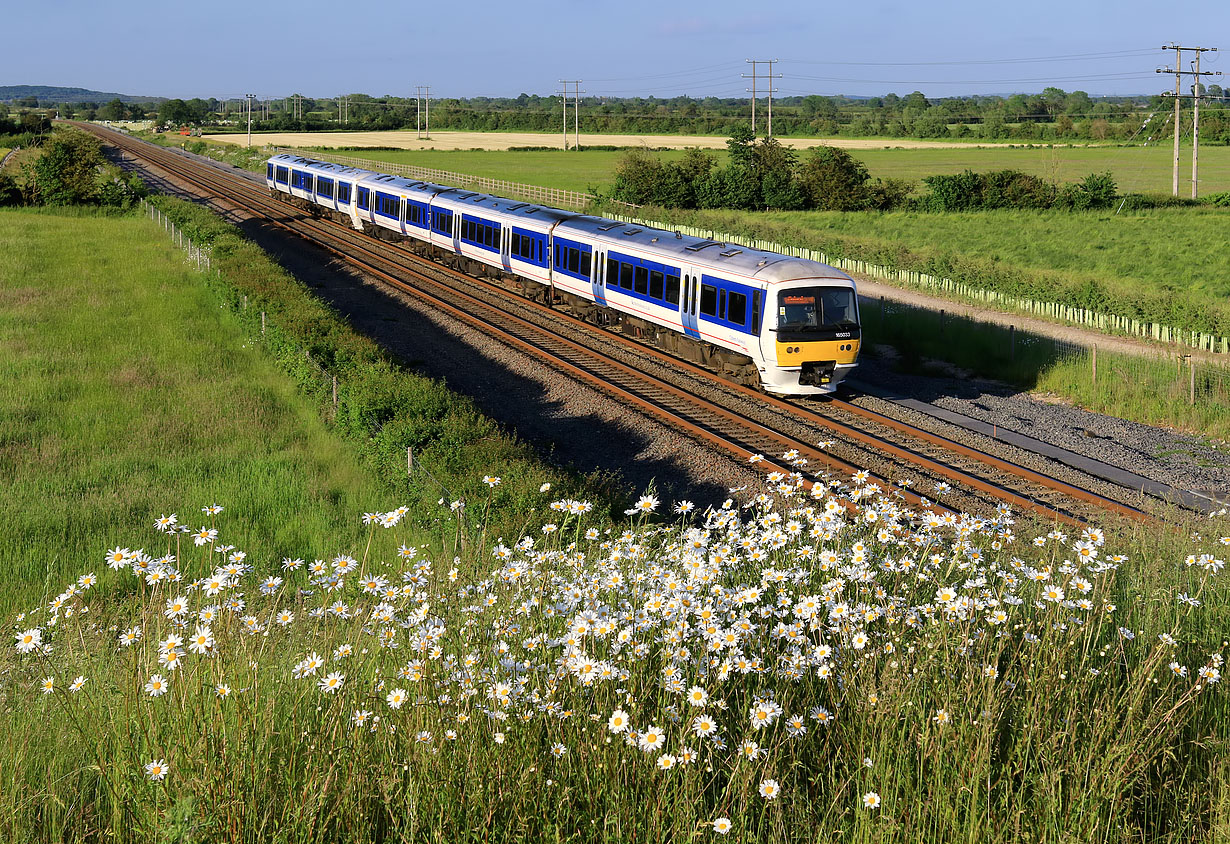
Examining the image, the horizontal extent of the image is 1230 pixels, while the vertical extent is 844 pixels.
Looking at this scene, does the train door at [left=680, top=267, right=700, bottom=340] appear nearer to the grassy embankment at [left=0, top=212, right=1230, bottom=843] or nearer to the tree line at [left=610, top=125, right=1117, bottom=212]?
the grassy embankment at [left=0, top=212, right=1230, bottom=843]

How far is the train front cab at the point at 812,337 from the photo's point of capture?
19641 mm

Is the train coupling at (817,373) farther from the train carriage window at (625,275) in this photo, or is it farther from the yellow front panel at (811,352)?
the train carriage window at (625,275)

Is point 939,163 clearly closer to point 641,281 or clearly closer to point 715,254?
point 641,281

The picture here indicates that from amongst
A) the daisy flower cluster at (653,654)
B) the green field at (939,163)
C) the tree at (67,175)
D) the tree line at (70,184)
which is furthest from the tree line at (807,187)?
the daisy flower cluster at (653,654)

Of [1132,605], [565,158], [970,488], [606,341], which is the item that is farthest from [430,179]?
[1132,605]

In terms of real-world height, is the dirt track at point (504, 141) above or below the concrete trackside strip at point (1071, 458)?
above

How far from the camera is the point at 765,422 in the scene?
63.9ft

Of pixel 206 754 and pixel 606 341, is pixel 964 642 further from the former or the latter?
pixel 606 341

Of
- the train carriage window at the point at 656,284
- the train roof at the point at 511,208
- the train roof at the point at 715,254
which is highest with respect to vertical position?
the train roof at the point at 511,208

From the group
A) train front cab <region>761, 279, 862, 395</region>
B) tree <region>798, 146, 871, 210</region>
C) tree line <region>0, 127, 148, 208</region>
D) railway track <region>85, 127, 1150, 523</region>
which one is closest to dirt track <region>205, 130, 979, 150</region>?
tree <region>798, 146, 871, 210</region>

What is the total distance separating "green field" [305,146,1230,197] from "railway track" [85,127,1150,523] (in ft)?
157

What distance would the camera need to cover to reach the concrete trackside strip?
51.1ft

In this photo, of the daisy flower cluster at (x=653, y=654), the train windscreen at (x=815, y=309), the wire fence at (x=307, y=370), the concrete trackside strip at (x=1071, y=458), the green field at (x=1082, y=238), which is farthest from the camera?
the green field at (x=1082, y=238)

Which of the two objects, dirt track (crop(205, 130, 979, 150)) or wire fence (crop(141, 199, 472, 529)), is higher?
dirt track (crop(205, 130, 979, 150))
